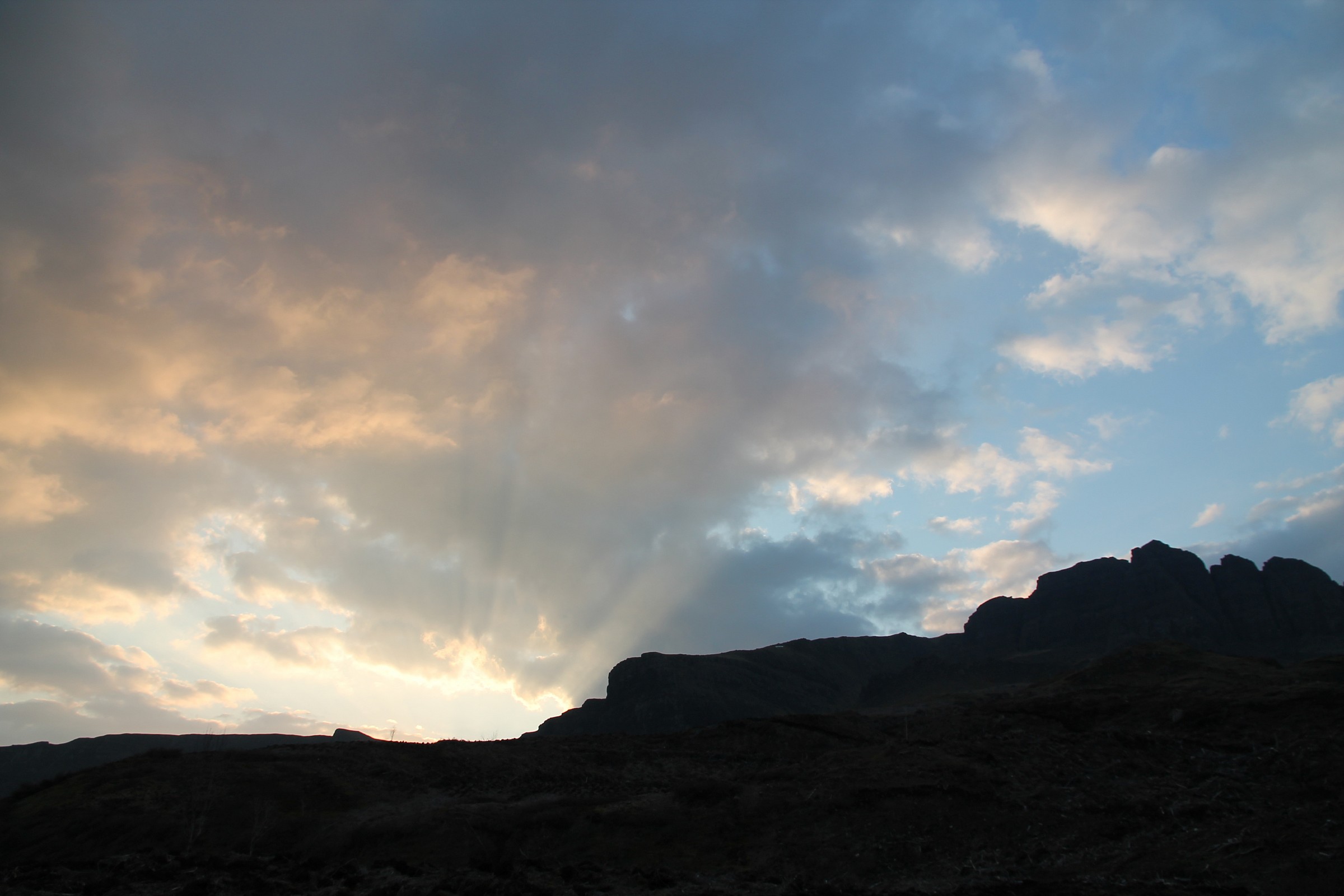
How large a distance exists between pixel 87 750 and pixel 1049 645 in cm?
20560

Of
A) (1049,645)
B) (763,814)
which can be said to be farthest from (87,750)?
(1049,645)

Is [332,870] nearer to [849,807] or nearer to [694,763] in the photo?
[849,807]

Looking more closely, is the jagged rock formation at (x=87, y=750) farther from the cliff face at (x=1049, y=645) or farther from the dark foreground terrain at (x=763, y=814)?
the dark foreground terrain at (x=763, y=814)

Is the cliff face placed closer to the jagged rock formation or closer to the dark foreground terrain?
the jagged rock formation

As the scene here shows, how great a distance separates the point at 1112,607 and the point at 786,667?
7478 centimetres

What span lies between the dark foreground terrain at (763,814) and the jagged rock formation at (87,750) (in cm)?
10795

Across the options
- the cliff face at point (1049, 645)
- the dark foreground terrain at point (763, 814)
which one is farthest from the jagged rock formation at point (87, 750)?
the dark foreground terrain at point (763, 814)

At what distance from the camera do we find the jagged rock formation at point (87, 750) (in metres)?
139

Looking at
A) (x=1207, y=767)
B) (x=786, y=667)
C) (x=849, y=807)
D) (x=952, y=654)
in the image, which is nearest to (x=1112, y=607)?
(x=952, y=654)

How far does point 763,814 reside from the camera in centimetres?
3697

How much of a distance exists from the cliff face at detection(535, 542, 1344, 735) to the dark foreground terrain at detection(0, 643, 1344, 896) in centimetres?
9756

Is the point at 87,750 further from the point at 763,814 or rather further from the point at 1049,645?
the point at 1049,645

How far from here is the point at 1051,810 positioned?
35.0m

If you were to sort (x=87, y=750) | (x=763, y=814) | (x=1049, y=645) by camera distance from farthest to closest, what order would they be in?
(x=1049, y=645) < (x=87, y=750) < (x=763, y=814)
